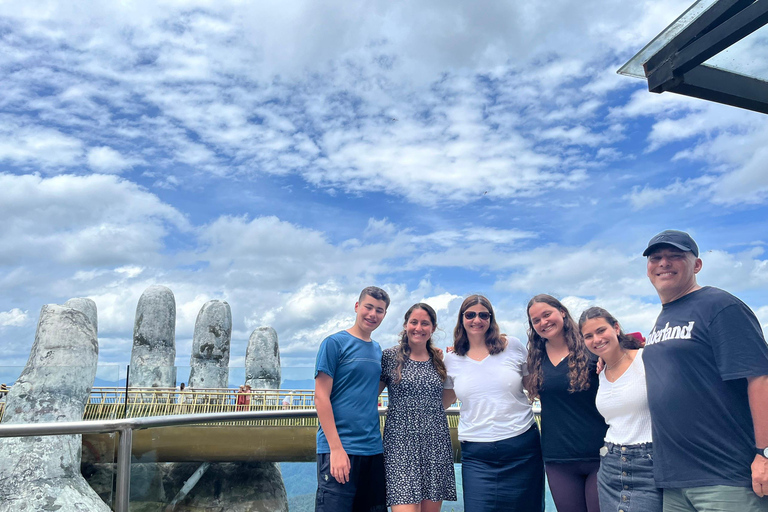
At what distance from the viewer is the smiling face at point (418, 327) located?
11.8ft

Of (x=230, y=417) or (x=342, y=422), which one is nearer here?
(x=342, y=422)

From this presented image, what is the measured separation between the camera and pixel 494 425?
3.42 metres

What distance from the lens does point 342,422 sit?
11.3 ft

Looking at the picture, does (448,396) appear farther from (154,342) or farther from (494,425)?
(154,342)

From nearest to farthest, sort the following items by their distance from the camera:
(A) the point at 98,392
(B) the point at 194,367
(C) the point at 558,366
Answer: (C) the point at 558,366
(A) the point at 98,392
(B) the point at 194,367

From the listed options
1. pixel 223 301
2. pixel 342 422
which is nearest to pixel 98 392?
pixel 223 301

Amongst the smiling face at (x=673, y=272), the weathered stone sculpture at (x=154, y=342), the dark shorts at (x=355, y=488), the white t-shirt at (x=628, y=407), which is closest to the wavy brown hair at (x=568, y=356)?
the white t-shirt at (x=628, y=407)

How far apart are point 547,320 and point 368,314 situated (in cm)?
112

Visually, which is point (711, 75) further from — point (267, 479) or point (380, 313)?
point (267, 479)

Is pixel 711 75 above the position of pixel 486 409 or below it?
above

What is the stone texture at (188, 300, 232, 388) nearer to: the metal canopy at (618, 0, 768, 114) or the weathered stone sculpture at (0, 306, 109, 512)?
the weathered stone sculpture at (0, 306, 109, 512)

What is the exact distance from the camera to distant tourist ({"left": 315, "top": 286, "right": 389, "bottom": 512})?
131 inches

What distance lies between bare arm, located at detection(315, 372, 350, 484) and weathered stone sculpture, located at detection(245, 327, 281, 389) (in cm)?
1778

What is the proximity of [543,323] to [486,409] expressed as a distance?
2.09ft
